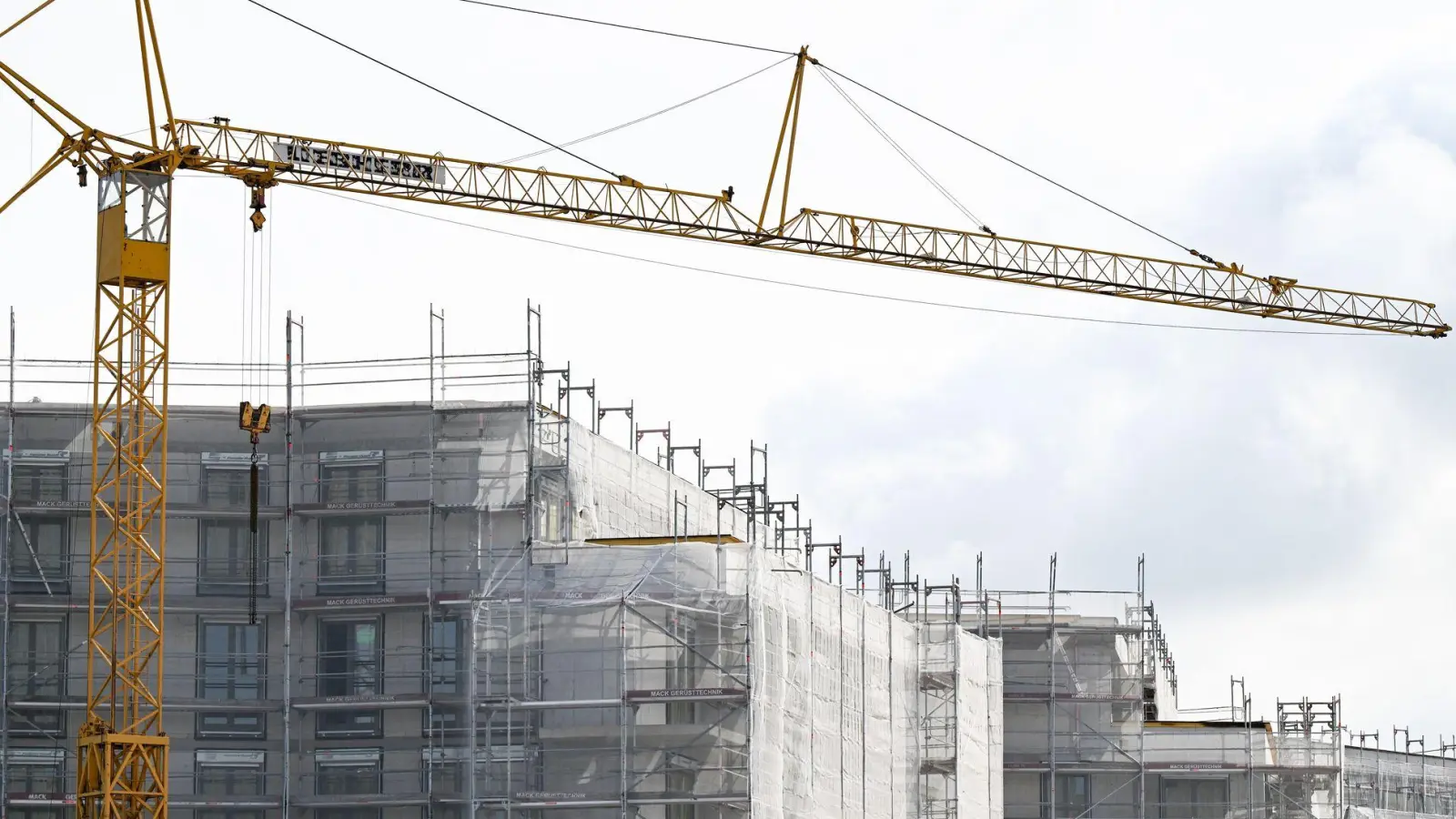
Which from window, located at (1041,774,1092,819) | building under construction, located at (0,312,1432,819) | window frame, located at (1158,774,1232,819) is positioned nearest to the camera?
building under construction, located at (0,312,1432,819)

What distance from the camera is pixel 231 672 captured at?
5800 cm

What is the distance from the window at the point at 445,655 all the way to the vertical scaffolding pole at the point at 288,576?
332 cm

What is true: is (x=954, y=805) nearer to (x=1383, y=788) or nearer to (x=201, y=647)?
(x=201, y=647)

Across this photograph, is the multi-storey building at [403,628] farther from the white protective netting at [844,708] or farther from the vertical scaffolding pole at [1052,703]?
the vertical scaffolding pole at [1052,703]

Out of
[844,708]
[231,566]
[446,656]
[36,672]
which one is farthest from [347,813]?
[844,708]

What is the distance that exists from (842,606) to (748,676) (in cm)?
1049

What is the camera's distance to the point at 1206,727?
80.2 metres

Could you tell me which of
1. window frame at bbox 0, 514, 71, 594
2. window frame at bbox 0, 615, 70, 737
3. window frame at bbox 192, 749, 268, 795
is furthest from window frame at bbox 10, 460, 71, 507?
window frame at bbox 192, 749, 268, 795

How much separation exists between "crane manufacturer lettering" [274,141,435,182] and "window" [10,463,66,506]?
13.0 metres

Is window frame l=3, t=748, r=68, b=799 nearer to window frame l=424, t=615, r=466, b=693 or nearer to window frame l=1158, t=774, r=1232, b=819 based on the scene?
window frame l=424, t=615, r=466, b=693

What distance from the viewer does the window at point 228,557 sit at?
58.3 m

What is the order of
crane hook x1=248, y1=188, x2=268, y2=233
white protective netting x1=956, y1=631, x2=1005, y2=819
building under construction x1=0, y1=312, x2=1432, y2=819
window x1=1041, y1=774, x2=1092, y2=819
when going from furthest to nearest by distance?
window x1=1041, y1=774, x2=1092, y2=819
white protective netting x1=956, y1=631, x2=1005, y2=819
crane hook x1=248, y1=188, x2=268, y2=233
building under construction x1=0, y1=312, x2=1432, y2=819

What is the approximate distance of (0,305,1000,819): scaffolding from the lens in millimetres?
54125

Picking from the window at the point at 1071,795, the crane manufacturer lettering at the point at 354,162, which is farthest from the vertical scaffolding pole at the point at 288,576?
the window at the point at 1071,795
